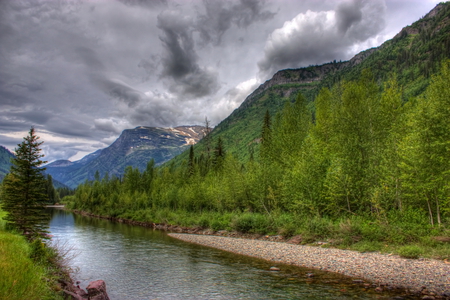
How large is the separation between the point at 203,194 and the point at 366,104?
4165 centimetres

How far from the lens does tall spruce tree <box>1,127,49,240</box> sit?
2327 cm

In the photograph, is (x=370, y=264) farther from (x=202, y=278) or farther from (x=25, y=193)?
(x=25, y=193)

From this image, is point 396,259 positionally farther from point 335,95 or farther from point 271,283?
point 335,95

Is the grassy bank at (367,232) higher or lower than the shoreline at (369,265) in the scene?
higher

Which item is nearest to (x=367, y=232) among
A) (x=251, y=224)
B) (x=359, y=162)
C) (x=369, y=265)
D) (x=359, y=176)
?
(x=369, y=265)

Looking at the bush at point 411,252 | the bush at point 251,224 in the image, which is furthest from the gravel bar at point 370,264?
the bush at point 251,224

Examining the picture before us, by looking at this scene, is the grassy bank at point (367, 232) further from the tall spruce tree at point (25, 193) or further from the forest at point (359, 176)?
the tall spruce tree at point (25, 193)

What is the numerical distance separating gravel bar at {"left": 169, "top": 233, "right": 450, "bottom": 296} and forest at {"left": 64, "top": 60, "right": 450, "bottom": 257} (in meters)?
1.68

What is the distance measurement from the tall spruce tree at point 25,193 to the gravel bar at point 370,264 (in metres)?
21.2

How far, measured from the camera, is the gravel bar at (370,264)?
14.8 meters

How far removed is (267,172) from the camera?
1650 inches

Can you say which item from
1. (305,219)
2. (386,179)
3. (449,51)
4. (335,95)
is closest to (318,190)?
(305,219)

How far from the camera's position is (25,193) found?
78.6 feet

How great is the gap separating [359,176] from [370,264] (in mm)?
11671
